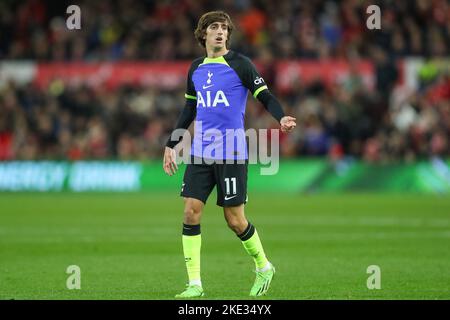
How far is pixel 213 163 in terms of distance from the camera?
31.9ft

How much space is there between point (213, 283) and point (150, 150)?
18076 mm

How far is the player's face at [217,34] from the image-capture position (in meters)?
9.73

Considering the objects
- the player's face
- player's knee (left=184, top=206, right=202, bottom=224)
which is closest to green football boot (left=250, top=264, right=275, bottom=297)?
player's knee (left=184, top=206, right=202, bottom=224)

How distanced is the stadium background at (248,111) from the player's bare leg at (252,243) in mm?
8113

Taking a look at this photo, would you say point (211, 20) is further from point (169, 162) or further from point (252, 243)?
point (252, 243)

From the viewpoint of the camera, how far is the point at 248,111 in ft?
95.0

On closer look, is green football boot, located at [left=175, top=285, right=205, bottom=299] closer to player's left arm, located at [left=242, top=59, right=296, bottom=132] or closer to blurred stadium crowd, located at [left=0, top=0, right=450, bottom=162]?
player's left arm, located at [left=242, top=59, right=296, bottom=132]

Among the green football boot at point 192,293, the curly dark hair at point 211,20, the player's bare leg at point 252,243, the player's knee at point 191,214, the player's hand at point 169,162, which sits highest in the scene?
the curly dark hair at point 211,20

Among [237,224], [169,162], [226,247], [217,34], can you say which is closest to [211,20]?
[217,34]

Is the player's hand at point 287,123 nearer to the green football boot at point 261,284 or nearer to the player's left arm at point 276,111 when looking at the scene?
the player's left arm at point 276,111

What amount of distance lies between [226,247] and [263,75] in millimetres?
14641

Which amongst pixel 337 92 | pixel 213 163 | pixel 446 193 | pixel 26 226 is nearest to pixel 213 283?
pixel 213 163

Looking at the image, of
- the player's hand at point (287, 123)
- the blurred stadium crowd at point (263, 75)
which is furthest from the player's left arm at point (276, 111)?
the blurred stadium crowd at point (263, 75)
